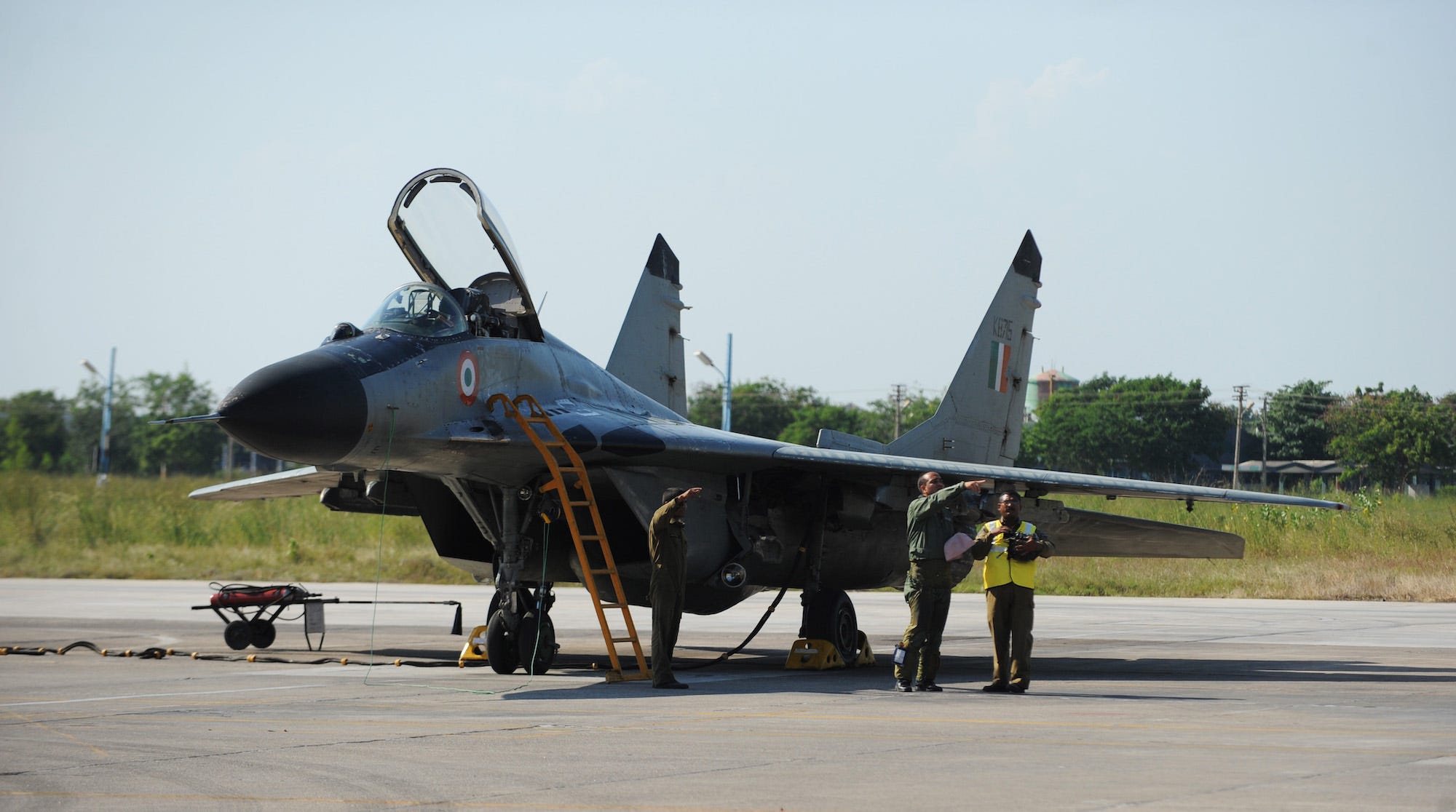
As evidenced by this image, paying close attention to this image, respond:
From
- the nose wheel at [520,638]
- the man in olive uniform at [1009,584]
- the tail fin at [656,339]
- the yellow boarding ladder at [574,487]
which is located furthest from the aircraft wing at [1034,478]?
the tail fin at [656,339]

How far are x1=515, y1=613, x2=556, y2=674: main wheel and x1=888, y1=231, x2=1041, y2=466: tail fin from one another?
6.37 meters

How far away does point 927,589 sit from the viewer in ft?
35.5

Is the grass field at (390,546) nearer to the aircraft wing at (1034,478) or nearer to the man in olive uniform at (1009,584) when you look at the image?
the aircraft wing at (1034,478)

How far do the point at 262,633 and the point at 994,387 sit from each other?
31.1 ft

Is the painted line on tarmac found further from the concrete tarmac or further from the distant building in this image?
the distant building

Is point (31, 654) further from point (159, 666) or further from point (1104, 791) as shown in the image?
point (1104, 791)

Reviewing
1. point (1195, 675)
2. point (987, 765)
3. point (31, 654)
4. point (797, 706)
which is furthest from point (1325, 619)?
point (31, 654)

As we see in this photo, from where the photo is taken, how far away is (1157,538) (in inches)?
670

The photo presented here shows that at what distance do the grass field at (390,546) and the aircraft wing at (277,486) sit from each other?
6.50 m

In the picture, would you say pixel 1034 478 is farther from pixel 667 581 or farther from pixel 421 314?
pixel 421 314

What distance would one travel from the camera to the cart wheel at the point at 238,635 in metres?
15.2

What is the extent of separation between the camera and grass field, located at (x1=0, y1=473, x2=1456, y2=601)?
26578mm

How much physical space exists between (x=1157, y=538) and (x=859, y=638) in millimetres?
5073

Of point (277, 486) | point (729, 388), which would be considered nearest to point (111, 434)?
point (729, 388)
